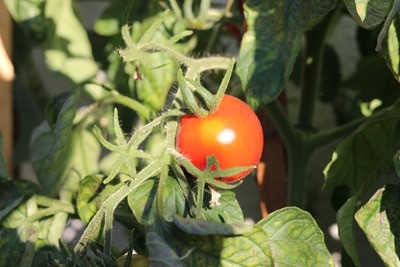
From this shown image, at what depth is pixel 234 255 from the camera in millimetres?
671

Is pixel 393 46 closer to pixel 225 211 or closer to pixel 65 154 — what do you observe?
pixel 225 211

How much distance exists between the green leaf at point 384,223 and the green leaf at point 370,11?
0.55 feet

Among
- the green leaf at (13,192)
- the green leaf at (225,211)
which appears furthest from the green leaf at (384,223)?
the green leaf at (13,192)

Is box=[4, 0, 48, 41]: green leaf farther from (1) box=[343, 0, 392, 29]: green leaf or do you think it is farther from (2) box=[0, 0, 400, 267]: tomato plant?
(1) box=[343, 0, 392, 29]: green leaf

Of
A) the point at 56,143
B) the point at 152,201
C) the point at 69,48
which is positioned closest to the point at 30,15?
the point at 69,48

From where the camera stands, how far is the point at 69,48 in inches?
50.2

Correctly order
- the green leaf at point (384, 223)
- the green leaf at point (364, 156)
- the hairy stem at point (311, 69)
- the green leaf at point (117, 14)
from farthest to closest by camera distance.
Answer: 1. the green leaf at point (117, 14)
2. the hairy stem at point (311, 69)
3. the green leaf at point (364, 156)
4. the green leaf at point (384, 223)

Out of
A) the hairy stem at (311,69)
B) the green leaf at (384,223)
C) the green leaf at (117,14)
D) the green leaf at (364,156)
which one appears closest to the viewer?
the green leaf at (384,223)

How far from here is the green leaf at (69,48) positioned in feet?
4.11

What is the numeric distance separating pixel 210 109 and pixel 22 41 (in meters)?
1.15

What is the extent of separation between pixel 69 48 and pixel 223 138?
64 cm

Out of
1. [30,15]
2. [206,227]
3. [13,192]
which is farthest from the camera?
[30,15]

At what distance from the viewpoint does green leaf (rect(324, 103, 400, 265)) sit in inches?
33.9

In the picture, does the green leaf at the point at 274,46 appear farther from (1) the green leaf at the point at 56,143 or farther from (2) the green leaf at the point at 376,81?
(2) the green leaf at the point at 376,81
